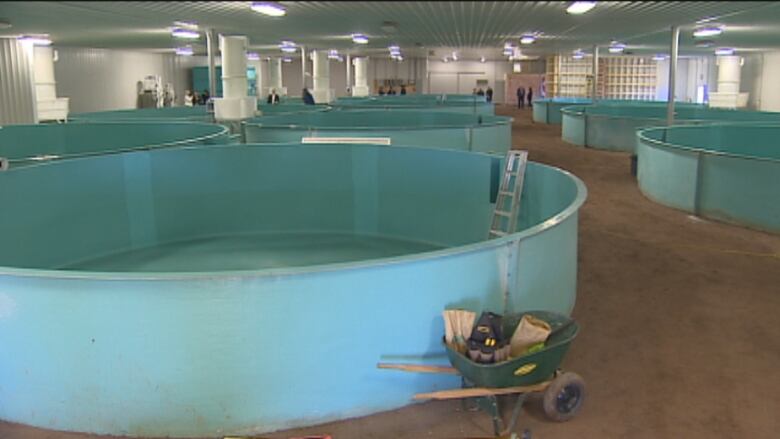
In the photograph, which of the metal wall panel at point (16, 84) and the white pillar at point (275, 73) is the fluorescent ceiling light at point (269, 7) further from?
the white pillar at point (275, 73)

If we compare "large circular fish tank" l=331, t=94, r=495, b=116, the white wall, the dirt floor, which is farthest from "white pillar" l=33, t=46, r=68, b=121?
the dirt floor

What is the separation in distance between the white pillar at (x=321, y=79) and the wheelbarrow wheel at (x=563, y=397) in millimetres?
20991

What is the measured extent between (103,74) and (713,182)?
69.2ft

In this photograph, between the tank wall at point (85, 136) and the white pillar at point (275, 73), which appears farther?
the white pillar at point (275, 73)

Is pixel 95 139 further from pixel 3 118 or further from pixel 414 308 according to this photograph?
pixel 414 308

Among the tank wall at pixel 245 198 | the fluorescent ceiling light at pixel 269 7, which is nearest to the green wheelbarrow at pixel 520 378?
the tank wall at pixel 245 198

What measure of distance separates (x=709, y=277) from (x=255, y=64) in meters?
30.3

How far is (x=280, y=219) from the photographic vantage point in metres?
10.1

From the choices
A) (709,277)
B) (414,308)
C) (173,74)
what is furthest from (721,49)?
(414,308)

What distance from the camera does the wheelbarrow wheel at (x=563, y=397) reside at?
171 inches

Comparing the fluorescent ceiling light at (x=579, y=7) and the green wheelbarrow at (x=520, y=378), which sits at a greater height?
the fluorescent ceiling light at (x=579, y=7)

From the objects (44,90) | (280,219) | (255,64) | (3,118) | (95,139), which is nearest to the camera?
(280,219)

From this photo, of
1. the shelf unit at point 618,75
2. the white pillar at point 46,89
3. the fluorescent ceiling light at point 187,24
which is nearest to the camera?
the fluorescent ceiling light at point 187,24

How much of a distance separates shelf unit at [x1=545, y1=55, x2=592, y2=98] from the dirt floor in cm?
2830
